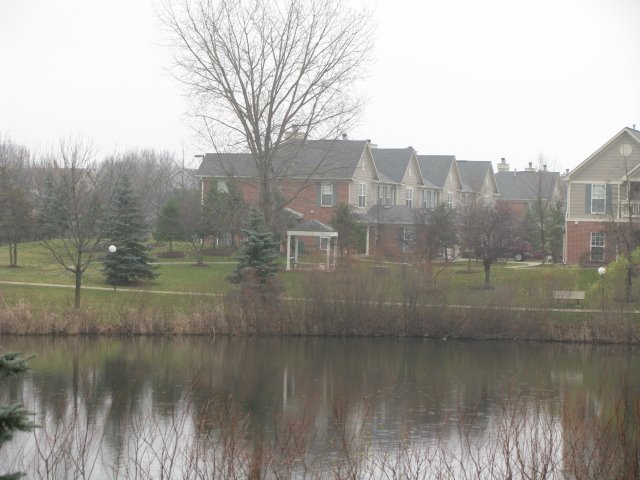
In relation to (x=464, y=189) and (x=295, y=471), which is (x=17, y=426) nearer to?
(x=295, y=471)

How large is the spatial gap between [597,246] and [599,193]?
252 centimetres

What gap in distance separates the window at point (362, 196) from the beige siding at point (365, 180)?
0.70 feet

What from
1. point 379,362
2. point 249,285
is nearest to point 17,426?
point 379,362

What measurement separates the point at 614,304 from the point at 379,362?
9.68m

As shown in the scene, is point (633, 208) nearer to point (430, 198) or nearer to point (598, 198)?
point (598, 198)

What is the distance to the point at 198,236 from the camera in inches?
1976

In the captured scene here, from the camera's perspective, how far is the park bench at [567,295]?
36438mm

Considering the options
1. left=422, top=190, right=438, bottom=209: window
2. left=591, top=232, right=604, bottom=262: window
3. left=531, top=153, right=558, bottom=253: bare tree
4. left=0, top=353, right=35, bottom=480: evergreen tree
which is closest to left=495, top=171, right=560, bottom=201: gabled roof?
left=531, top=153, right=558, bottom=253: bare tree

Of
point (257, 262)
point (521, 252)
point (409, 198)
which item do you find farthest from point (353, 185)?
point (257, 262)

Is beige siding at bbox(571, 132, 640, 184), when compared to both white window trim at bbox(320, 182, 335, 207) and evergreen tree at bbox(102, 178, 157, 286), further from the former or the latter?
evergreen tree at bbox(102, 178, 157, 286)

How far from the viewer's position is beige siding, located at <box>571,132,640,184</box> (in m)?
46.6

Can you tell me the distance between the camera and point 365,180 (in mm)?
60000

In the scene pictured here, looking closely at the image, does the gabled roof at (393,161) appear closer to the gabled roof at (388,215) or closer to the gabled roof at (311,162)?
the gabled roof at (388,215)

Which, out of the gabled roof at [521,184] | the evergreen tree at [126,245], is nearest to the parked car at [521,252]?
the evergreen tree at [126,245]
